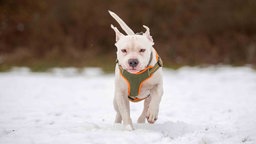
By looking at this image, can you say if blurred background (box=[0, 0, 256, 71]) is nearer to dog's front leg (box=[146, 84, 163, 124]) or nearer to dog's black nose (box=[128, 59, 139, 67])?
dog's front leg (box=[146, 84, 163, 124])

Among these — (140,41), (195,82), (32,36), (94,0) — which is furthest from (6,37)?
(140,41)

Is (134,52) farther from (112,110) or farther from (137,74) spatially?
(112,110)

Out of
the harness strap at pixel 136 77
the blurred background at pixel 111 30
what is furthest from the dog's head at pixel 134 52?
the blurred background at pixel 111 30

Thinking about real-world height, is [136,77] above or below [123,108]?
above

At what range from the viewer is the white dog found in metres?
4.76

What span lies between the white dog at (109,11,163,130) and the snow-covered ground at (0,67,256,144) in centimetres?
31

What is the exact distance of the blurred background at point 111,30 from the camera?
58.7ft

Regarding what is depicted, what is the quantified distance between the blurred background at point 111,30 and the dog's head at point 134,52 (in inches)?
480

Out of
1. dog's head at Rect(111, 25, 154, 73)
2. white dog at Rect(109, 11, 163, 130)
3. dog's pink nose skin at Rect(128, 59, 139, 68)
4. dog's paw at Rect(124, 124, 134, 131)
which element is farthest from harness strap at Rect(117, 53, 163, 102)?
dog's paw at Rect(124, 124, 134, 131)

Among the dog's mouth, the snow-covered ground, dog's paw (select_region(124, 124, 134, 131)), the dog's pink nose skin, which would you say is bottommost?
the snow-covered ground

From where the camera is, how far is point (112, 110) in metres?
7.51

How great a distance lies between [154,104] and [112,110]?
2682 millimetres

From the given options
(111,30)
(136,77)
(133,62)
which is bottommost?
(136,77)

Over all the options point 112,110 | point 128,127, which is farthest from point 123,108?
point 112,110
